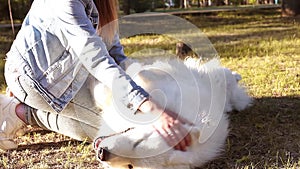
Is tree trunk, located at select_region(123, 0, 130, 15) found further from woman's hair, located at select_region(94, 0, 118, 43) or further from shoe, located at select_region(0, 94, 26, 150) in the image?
shoe, located at select_region(0, 94, 26, 150)

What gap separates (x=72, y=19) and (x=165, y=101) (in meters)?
0.37

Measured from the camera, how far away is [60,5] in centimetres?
140

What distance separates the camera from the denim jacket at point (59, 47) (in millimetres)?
1350

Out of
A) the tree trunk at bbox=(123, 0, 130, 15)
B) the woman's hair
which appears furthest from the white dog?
the tree trunk at bbox=(123, 0, 130, 15)

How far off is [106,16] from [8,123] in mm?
512

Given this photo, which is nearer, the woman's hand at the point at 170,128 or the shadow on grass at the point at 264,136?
the woman's hand at the point at 170,128

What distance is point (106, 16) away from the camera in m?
1.64

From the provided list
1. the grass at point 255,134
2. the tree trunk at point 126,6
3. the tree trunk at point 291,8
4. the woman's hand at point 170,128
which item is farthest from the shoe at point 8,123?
the tree trunk at point 126,6

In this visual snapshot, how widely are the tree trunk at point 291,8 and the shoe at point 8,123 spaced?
18.9 ft

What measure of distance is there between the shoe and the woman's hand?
0.61 meters

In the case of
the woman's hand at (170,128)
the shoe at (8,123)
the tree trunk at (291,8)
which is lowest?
the tree trunk at (291,8)

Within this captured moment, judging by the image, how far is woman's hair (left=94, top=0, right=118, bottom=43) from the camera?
63.7 inches

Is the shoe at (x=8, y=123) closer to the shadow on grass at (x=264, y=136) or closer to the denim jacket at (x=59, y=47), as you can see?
the denim jacket at (x=59, y=47)

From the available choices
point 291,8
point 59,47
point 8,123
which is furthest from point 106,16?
point 291,8
